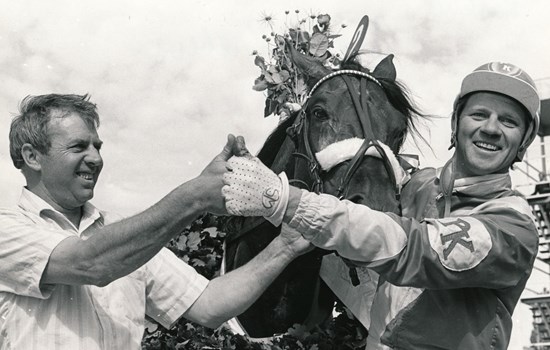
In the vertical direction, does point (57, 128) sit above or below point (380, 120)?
below

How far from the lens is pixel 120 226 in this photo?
114 inches

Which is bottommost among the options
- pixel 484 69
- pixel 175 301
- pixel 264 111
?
pixel 175 301

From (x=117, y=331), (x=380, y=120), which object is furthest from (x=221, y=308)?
(x=380, y=120)

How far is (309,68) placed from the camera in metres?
4.58

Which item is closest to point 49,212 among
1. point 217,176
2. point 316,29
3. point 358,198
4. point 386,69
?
point 217,176

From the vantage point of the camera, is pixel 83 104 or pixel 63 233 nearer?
pixel 63 233

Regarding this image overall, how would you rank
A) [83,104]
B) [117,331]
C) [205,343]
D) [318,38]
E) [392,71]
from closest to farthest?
1. [117,331]
2. [83,104]
3. [205,343]
4. [392,71]
5. [318,38]

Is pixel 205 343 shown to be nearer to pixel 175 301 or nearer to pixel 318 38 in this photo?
pixel 175 301

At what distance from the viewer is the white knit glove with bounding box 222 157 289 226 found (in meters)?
2.71

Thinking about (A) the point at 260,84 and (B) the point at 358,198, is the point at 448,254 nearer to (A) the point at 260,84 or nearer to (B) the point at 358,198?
(B) the point at 358,198

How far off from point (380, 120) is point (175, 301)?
4.87 ft

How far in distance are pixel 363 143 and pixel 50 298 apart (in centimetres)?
164

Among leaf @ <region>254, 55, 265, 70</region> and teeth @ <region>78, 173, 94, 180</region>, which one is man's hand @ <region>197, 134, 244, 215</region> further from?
leaf @ <region>254, 55, 265, 70</region>

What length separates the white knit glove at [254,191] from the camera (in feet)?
8.91
